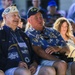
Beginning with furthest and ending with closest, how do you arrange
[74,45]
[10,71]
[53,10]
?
[53,10] → [74,45] → [10,71]

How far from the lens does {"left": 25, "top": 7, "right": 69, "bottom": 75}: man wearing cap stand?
5.94 m

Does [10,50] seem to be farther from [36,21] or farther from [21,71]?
[36,21]

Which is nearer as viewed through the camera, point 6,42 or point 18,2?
point 6,42

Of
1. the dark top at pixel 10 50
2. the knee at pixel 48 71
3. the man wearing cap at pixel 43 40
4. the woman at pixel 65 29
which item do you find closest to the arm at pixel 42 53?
the man wearing cap at pixel 43 40

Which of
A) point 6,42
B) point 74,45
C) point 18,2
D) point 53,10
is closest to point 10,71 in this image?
point 6,42

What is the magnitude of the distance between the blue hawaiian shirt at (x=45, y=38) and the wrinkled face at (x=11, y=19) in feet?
1.34

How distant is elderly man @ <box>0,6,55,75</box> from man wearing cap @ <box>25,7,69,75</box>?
0.14 m

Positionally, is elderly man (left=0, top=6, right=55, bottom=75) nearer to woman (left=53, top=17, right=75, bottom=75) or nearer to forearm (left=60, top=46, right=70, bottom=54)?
forearm (left=60, top=46, right=70, bottom=54)

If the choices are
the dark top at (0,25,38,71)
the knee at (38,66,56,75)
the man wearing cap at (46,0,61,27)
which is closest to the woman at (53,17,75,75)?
the dark top at (0,25,38,71)

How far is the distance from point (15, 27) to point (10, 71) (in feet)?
2.37

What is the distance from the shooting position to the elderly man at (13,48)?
550 centimetres

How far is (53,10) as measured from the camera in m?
9.30

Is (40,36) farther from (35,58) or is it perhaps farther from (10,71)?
(10,71)

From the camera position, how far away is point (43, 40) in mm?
→ 6105
